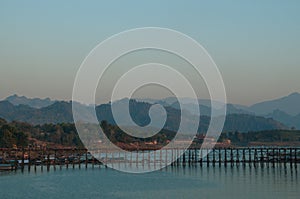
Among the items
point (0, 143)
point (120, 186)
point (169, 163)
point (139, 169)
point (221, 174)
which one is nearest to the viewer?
point (120, 186)

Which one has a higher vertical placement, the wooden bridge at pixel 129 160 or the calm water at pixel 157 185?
the wooden bridge at pixel 129 160

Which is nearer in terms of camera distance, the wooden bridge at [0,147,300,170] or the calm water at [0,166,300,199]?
the calm water at [0,166,300,199]

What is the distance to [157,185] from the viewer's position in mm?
60406

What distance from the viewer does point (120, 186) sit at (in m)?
60.2

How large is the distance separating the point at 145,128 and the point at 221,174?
92938 millimetres

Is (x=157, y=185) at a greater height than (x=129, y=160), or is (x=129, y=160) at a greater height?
(x=129, y=160)

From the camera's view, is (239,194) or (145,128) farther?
(145,128)

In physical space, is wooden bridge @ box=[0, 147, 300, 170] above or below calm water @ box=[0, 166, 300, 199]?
above

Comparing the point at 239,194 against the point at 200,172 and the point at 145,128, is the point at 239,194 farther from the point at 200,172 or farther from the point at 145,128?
the point at 145,128

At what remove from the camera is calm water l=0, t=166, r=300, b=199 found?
51.7m

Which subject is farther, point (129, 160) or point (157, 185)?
point (129, 160)

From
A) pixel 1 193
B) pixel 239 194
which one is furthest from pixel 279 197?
pixel 1 193

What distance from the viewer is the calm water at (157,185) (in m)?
51.7

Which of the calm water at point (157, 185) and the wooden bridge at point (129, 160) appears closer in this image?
the calm water at point (157, 185)
